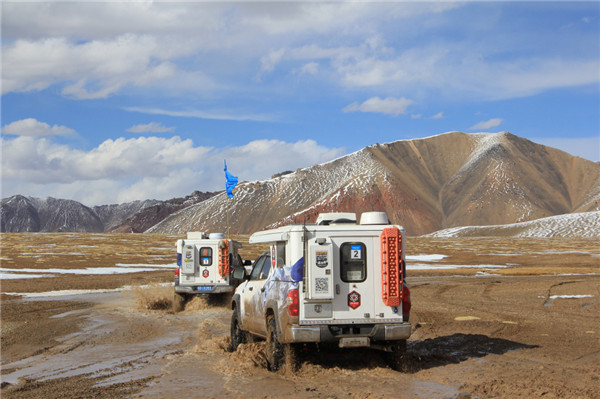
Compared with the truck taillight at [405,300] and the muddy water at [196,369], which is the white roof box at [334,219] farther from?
the muddy water at [196,369]

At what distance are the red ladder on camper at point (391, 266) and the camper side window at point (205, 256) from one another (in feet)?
41.9

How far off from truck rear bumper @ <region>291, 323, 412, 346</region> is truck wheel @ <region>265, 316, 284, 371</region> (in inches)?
27.0

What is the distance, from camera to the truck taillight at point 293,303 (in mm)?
10349

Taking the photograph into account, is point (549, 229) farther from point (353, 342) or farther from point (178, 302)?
point (353, 342)

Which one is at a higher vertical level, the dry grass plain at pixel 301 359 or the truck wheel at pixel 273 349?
the truck wheel at pixel 273 349

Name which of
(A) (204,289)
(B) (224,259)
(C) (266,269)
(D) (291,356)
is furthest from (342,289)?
(A) (204,289)

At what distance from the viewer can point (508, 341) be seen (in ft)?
46.0

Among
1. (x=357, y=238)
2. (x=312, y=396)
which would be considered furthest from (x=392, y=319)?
(x=312, y=396)

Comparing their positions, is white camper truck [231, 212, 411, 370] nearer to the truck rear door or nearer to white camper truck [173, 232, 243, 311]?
the truck rear door

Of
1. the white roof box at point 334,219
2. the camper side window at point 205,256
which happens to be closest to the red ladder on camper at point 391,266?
the white roof box at point 334,219

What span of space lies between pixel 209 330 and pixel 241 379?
647 cm

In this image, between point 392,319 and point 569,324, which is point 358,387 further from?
point 569,324

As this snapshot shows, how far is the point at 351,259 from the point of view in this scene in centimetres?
1059

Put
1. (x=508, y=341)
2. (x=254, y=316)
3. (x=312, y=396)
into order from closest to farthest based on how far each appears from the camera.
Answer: (x=312, y=396) → (x=254, y=316) → (x=508, y=341)
